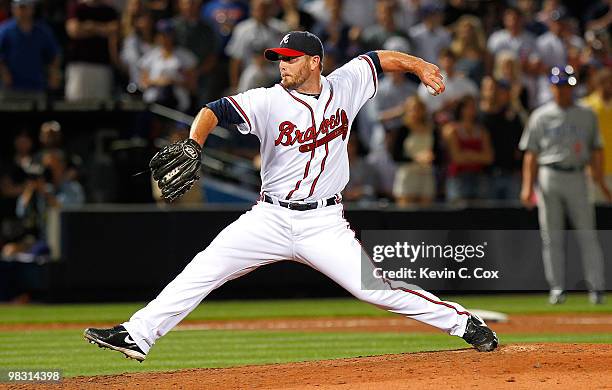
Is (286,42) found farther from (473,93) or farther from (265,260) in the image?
(473,93)

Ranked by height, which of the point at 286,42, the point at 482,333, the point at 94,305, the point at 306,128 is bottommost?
the point at 94,305

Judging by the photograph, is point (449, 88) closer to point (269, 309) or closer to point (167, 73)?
point (167, 73)

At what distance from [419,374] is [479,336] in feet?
2.41

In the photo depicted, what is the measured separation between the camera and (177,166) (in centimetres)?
704

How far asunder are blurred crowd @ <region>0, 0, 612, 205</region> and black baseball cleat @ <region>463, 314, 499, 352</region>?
7.18 metres

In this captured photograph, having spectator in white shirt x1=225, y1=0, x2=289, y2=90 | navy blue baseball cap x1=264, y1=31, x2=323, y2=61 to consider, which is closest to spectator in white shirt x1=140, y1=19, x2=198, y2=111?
spectator in white shirt x1=225, y1=0, x2=289, y2=90

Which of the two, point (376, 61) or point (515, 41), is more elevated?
point (515, 41)

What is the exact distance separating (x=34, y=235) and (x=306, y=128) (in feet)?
26.0

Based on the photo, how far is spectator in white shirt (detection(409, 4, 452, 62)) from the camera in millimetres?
16547

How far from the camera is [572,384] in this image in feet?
21.8

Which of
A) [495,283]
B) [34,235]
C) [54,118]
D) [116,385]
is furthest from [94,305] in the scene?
[116,385]

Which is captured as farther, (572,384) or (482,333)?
(482,333)

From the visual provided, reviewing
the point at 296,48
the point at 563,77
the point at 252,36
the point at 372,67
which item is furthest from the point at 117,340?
the point at 252,36

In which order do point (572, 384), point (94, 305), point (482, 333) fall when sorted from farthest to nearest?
point (94, 305), point (482, 333), point (572, 384)
